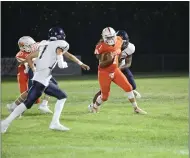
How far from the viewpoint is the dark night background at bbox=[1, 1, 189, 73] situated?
31.4 metres

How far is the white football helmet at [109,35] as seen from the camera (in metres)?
10.2

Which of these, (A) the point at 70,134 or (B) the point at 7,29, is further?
(B) the point at 7,29

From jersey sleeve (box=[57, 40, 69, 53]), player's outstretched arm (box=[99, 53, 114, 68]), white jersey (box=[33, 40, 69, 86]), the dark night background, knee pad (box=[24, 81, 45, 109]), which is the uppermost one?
jersey sleeve (box=[57, 40, 69, 53])

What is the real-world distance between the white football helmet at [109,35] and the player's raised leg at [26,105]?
2240 millimetres

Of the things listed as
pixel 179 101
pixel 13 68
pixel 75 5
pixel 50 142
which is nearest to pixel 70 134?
pixel 50 142

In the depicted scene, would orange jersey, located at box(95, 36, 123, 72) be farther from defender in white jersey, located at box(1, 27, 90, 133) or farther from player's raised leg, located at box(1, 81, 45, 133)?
player's raised leg, located at box(1, 81, 45, 133)

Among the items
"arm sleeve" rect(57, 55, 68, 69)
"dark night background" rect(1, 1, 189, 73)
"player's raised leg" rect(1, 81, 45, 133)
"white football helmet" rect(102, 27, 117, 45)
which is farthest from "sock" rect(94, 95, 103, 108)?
"dark night background" rect(1, 1, 189, 73)

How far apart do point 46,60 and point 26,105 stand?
2.87 feet

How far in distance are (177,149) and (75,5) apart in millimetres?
26289

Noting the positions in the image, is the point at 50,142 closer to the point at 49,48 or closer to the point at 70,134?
the point at 70,134

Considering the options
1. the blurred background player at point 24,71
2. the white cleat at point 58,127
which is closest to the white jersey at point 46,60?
the white cleat at point 58,127

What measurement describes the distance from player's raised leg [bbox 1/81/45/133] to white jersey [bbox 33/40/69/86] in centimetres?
11

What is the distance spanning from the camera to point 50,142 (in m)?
7.67

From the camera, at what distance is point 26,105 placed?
841 cm
